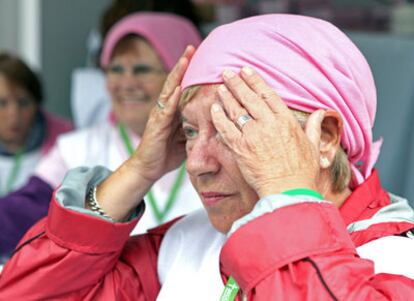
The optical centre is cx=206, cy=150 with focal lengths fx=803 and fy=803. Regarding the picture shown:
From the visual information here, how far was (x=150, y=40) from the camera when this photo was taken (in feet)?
8.96

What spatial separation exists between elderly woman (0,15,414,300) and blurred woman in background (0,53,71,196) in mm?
1999

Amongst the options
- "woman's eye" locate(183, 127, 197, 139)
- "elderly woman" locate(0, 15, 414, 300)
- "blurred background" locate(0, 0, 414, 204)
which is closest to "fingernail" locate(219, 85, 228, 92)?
"elderly woman" locate(0, 15, 414, 300)

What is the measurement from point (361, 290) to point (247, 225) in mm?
193

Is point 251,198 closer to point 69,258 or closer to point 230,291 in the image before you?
point 230,291

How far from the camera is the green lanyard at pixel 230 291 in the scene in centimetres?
135

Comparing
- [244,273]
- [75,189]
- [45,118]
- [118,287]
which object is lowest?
[45,118]

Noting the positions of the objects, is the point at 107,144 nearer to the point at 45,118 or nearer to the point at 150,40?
the point at 150,40

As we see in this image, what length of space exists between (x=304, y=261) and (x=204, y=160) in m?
0.29

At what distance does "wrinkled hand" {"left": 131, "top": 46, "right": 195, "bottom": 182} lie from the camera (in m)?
1.55

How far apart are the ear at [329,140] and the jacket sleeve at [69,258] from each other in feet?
1.43

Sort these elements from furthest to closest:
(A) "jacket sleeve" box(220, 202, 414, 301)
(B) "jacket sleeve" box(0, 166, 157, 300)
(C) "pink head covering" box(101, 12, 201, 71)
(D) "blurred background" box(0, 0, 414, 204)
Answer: (C) "pink head covering" box(101, 12, 201, 71) → (D) "blurred background" box(0, 0, 414, 204) → (B) "jacket sleeve" box(0, 166, 157, 300) → (A) "jacket sleeve" box(220, 202, 414, 301)

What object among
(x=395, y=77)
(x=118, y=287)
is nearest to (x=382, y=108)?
(x=395, y=77)

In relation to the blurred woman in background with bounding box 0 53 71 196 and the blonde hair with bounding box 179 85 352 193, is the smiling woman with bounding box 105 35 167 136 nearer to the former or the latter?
the blurred woman in background with bounding box 0 53 71 196

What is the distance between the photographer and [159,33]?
2734 millimetres
